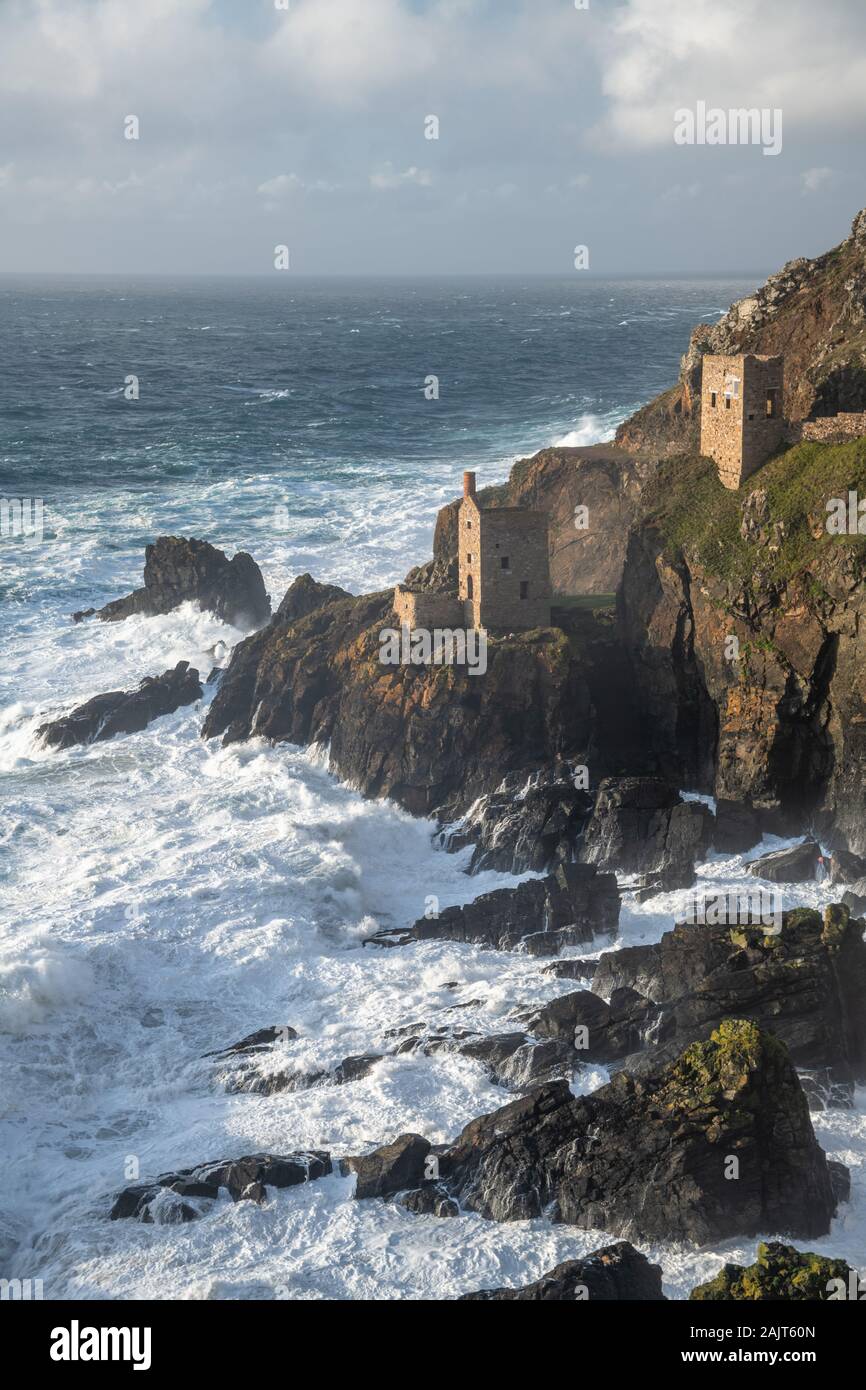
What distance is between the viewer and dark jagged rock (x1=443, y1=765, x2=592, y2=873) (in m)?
46.6

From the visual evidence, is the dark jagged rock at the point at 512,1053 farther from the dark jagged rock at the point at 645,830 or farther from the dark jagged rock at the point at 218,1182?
the dark jagged rock at the point at 645,830

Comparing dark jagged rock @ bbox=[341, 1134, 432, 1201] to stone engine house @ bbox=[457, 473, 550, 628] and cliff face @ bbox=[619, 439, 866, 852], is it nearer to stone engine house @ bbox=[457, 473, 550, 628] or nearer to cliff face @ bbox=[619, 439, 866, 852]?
cliff face @ bbox=[619, 439, 866, 852]

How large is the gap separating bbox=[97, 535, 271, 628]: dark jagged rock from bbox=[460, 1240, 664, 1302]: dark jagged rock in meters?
44.2

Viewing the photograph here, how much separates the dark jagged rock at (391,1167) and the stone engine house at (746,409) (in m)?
27.9

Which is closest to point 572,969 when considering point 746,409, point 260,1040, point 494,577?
point 260,1040

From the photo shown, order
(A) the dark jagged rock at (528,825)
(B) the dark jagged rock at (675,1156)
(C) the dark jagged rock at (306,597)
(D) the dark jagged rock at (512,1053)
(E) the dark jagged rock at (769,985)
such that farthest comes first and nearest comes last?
(C) the dark jagged rock at (306,597)
(A) the dark jagged rock at (528,825)
(D) the dark jagged rock at (512,1053)
(E) the dark jagged rock at (769,985)
(B) the dark jagged rock at (675,1156)

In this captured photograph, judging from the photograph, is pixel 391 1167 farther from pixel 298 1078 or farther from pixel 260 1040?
pixel 260 1040

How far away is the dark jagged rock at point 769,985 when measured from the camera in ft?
115

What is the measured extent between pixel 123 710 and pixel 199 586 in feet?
39.6

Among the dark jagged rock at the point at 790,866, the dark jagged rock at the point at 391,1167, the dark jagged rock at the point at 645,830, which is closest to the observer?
the dark jagged rock at the point at 391,1167

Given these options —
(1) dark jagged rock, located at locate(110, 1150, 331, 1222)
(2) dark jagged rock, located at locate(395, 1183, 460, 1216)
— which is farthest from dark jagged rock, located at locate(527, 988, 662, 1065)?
(1) dark jagged rock, located at locate(110, 1150, 331, 1222)

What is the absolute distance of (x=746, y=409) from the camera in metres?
51.3

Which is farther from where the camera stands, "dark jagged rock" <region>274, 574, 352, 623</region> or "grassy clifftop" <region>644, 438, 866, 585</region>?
"dark jagged rock" <region>274, 574, 352, 623</region>

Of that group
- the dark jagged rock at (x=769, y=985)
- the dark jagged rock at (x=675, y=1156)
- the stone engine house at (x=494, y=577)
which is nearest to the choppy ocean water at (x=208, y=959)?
the dark jagged rock at (x=675, y=1156)
